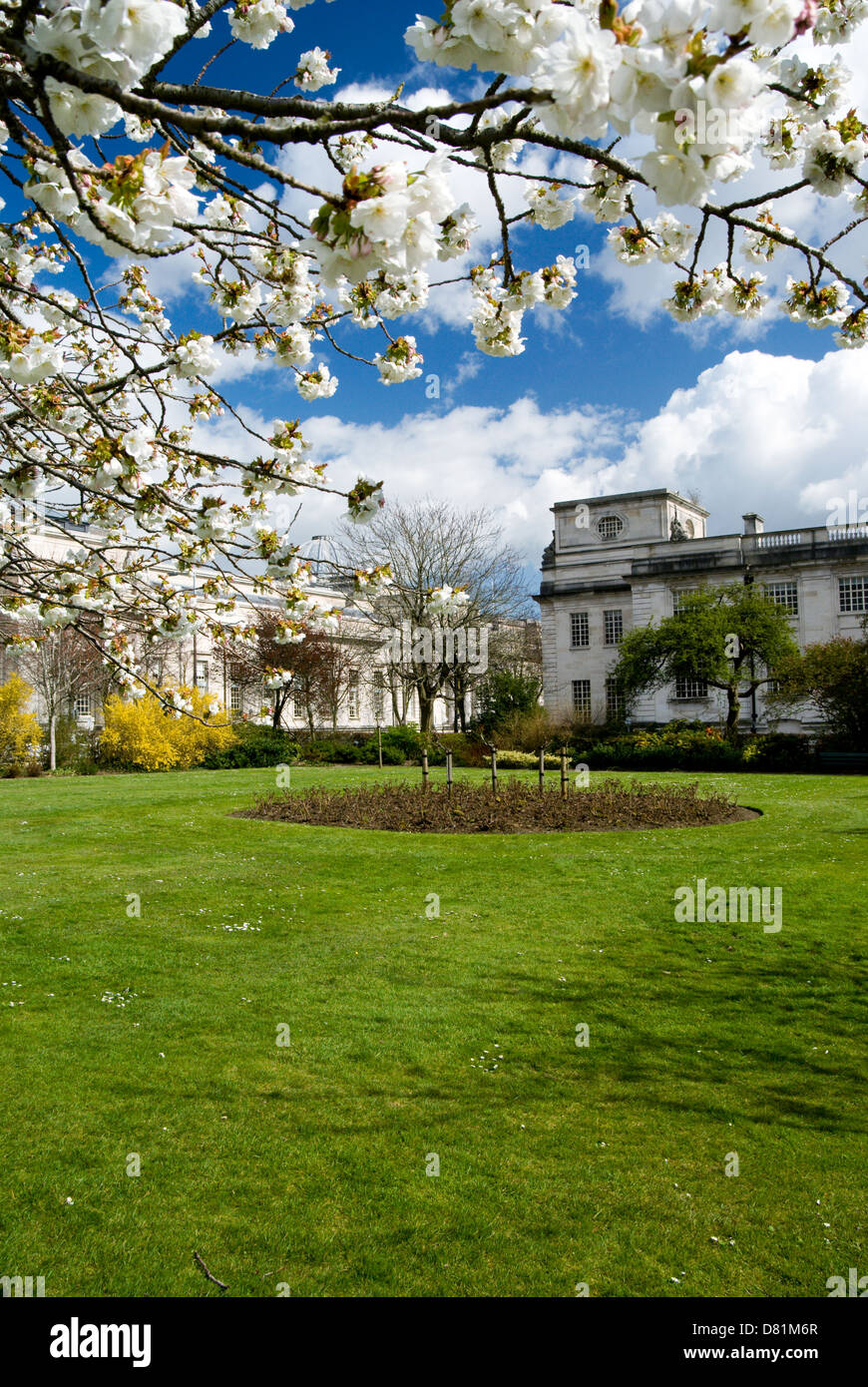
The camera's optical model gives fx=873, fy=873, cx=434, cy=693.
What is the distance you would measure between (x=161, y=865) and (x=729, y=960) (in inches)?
284

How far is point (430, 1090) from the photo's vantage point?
471 centimetres

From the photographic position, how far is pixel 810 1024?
564 cm

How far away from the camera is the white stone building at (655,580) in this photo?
38438 mm

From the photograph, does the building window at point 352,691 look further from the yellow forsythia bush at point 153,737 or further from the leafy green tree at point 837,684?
the leafy green tree at point 837,684

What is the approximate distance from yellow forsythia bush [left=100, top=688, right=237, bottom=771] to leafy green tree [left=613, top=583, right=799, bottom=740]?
14.8 m

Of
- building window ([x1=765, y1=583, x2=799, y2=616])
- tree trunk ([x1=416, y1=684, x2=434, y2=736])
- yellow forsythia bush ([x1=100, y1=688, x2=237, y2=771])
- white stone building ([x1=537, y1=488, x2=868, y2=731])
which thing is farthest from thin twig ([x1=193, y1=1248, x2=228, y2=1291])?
building window ([x1=765, y1=583, x2=799, y2=616])

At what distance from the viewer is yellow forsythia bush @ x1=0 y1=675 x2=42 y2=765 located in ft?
89.9

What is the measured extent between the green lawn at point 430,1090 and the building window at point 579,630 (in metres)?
36.3

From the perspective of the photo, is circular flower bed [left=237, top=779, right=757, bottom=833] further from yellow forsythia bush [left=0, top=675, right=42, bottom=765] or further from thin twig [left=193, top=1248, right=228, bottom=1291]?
yellow forsythia bush [left=0, top=675, right=42, bottom=765]

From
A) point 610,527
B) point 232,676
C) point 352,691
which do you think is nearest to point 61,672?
point 232,676

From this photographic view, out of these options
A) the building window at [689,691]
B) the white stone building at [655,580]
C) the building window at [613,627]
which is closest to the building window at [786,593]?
the white stone building at [655,580]

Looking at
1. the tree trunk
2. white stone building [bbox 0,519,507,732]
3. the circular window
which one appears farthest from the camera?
the circular window
